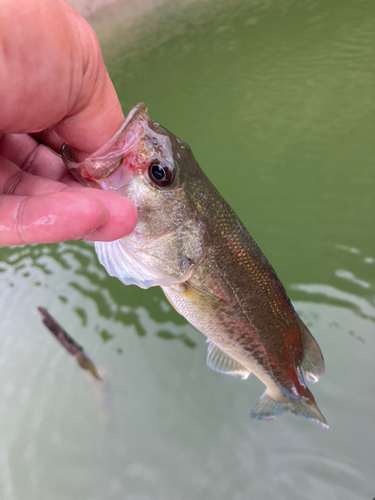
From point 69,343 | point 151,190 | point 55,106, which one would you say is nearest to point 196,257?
point 151,190

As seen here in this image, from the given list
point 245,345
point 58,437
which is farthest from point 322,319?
point 58,437

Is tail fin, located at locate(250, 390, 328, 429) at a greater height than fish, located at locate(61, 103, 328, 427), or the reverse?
fish, located at locate(61, 103, 328, 427)

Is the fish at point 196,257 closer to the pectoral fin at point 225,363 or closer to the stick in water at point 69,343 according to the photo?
the pectoral fin at point 225,363

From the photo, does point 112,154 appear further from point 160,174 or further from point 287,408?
point 287,408

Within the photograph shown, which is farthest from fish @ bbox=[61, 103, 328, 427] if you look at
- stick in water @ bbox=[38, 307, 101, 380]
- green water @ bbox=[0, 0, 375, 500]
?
stick in water @ bbox=[38, 307, 101, 380]

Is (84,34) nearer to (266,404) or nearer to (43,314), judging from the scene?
(266,404)

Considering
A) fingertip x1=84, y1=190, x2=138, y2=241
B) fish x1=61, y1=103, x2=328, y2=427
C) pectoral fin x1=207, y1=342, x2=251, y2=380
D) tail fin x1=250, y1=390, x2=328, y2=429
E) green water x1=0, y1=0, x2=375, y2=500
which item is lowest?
green water x1=0, y1=0, x2=375, y2=500

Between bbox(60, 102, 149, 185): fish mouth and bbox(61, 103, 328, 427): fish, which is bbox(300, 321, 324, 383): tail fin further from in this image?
bbox(60, 102, 149, 185): fish mouth
